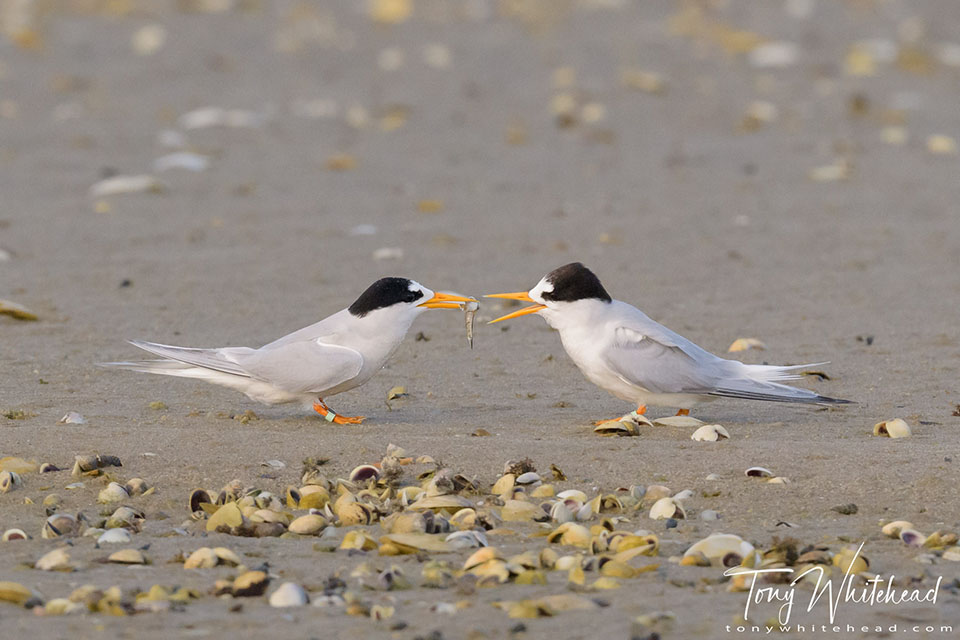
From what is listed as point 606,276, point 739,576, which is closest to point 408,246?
point 606,276

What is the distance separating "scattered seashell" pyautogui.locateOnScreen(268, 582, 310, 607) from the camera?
3.50m

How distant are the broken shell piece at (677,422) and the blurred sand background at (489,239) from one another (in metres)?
0.09

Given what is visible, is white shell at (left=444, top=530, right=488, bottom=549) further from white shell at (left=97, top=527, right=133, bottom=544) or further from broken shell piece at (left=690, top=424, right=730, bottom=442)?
broken shell piece at (left=690, top=424, right=730, bottom=442)

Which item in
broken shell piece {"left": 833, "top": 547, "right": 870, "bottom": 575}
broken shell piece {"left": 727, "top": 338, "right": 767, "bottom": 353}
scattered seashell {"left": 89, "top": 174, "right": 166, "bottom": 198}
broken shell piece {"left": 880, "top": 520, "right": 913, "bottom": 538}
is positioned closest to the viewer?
broken shell piece {"left": 833, "top": 547, "right": 870, "bottom": 575}

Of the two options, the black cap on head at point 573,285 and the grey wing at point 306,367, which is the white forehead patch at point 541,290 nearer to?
the black cap on head at point 573,285

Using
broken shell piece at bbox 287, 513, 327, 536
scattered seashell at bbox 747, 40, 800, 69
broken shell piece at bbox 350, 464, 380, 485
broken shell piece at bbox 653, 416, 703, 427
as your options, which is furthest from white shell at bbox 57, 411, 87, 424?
scattered seashell at bbox 747, 40, 800, 69

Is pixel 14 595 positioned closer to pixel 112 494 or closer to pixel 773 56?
pixel 112 494

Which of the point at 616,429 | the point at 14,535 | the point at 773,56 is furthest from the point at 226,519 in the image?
the point at 773,56

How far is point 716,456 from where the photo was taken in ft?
15.9

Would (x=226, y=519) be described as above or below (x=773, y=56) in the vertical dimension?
below

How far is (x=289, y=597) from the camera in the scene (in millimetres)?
3510

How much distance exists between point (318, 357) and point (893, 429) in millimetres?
2149

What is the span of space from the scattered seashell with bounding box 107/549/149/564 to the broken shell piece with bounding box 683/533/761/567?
4.90 feet
